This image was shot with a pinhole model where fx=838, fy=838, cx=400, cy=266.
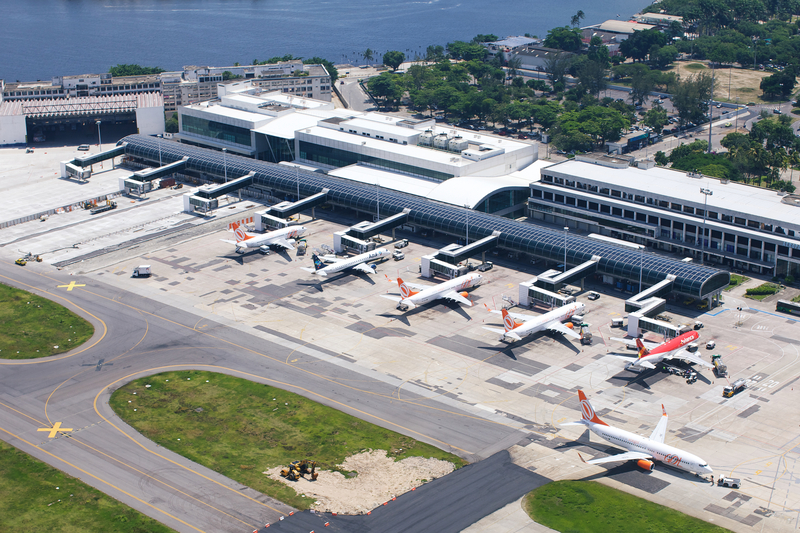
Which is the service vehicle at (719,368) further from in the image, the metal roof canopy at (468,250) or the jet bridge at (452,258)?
the metal roof canopy at (468,250)

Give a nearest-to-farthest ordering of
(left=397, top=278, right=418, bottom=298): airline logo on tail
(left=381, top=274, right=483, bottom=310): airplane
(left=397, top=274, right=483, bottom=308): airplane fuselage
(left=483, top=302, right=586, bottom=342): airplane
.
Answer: (left=483, top=302, right=586, bottom=342): airplane < (left=397, top=274, right=483, bottom=308): airplane fuselage < (left=381, top=274, right=483, bottom=310): airplane < (left=397, top=278, right=418, bottom=298): airline logo on tail

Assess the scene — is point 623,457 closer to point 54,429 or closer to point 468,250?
point 468,250

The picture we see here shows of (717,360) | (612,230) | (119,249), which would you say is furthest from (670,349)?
(119,249)

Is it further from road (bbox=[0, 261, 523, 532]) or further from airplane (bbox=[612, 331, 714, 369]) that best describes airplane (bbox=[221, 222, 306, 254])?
Answer: airplane (bbox=[612, 331, 714, 369])

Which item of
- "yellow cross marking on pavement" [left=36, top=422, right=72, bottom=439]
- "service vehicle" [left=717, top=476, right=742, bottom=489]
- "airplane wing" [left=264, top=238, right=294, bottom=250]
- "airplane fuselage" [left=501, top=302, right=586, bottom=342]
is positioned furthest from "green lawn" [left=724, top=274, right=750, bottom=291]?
"yellow cross marking on pavement" [left=36, top=422, right=72, bottom=439]

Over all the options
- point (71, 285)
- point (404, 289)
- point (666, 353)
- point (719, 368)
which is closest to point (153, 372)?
point (71, 285)

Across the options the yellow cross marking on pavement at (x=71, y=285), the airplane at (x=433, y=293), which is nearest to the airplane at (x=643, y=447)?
the airplane at (x=433, y=293)

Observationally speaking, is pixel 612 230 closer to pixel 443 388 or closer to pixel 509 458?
pixel 443 388
